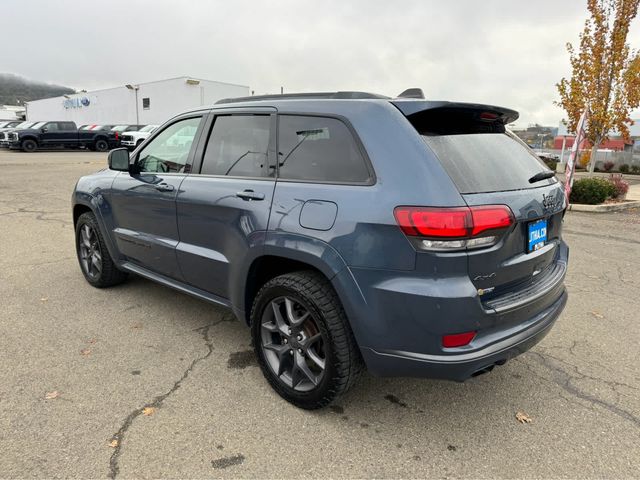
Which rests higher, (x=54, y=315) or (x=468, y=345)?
(x=468, y=345)

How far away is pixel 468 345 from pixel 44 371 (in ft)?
8.95

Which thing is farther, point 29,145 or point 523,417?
point 29,145

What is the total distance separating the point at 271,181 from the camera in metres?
2.84

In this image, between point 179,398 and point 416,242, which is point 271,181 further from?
point 179,398

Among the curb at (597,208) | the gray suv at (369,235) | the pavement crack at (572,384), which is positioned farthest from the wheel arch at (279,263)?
the curb at (597,208)

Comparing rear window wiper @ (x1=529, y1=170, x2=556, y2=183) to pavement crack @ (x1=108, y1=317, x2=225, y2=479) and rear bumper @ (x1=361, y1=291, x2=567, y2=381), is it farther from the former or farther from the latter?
pavement crack @ (x1=108, y1=317, x2=225, y2=479)

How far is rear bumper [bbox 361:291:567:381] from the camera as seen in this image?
2.25m

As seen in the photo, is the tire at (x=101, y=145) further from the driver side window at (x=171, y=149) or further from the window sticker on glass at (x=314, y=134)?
the window sticker on glass at (x=314, y=134)

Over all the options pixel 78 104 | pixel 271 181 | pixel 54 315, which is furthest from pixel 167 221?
pixel 78 104

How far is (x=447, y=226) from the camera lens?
2.16m

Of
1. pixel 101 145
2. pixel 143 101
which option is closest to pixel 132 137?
pixel 101 145

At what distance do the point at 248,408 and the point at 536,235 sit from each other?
75.6 inches

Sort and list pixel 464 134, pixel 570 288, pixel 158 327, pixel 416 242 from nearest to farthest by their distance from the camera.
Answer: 1. pixel 416 242
2. pixel 464 134
3. pixel 158 327
4. pixel 570 288

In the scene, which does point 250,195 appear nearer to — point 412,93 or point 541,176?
point 412,93
